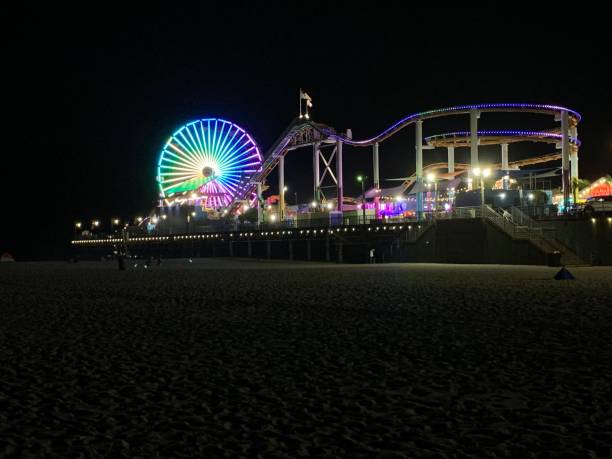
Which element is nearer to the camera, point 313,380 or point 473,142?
point 313,380

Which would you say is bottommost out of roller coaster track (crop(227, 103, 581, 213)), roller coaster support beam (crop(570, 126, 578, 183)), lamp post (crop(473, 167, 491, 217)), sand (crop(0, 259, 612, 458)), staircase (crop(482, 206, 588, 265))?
sand (crop(0, 259, 612, 458))

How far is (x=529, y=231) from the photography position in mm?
30094

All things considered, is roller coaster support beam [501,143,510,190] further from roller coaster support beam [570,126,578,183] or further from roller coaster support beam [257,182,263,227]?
roller coaster support beam [257,182,263,227]

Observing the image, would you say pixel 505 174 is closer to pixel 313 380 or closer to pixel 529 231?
pixel 529 231

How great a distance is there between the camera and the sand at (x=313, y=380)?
469 cm

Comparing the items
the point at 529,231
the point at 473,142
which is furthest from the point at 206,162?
the point at 529,231

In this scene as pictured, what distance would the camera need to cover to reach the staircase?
28719mm

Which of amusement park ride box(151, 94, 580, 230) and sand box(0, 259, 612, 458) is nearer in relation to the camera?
sand box(0, 259, 612, 458)

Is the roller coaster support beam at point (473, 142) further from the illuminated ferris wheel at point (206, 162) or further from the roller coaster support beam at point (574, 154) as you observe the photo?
the illuminated ferris wheel at point (206, 162)

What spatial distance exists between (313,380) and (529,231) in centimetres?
2575

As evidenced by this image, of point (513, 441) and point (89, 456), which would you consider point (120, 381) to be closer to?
point (89, 456)

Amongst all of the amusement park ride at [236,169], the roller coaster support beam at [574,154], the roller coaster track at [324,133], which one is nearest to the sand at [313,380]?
the roller coaster track at [324,133]

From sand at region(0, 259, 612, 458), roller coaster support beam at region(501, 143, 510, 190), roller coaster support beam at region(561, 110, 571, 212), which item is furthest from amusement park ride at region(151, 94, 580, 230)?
sand at region(0, 259, 612, 458)

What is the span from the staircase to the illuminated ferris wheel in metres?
39.9
